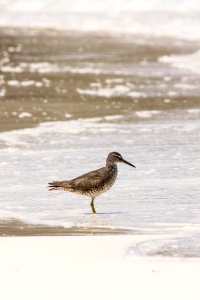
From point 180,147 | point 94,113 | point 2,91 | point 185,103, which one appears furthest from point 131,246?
point 2,91

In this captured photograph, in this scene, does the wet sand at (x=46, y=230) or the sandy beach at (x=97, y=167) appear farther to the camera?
the wet sand at (x=46, y=230)

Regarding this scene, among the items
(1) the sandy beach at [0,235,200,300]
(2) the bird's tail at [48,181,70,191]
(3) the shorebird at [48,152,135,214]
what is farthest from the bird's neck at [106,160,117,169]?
(1) the sandy beach at [0,235,200,300]

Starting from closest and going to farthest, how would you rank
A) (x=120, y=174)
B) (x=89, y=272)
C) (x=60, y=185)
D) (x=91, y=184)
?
(x=89, y=272), (x=60, y=185), (x=91, y=184), (x=120, y=174)

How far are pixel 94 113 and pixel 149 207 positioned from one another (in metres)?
6.96

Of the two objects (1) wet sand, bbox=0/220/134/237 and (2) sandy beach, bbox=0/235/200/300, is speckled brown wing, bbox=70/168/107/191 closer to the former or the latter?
(1) wet sand, bbox=0/220/134/237

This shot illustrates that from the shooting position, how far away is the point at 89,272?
7.70 metres

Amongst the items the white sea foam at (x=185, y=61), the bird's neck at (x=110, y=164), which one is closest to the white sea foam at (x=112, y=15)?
the white sea foam at (x=185, y=61)

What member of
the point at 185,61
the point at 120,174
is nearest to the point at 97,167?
the point at 120,174

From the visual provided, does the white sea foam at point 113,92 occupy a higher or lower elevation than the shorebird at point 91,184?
higher

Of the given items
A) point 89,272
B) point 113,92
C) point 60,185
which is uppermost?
point 113,92

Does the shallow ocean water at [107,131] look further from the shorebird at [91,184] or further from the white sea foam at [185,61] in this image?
the shorebird at [91,184]

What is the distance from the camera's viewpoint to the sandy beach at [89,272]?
7156 millimetres

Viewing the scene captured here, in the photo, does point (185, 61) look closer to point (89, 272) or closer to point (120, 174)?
point (120, 174)

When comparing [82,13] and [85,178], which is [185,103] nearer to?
[85,178]
